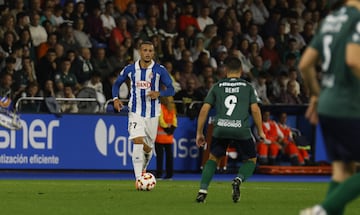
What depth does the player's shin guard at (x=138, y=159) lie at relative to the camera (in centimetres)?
1658

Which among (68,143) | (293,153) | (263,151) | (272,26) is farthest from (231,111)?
(272,26)

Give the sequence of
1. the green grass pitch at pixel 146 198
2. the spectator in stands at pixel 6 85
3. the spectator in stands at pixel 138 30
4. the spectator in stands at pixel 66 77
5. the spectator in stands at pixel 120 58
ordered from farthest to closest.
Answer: the spectator in stands at pixel 138 30, the spectator in stands at pixel 120 58, the spectator in stands at pixel 66 77, the spectator in stands at pixel 6 85, the green grass pitch at pixel 146 198

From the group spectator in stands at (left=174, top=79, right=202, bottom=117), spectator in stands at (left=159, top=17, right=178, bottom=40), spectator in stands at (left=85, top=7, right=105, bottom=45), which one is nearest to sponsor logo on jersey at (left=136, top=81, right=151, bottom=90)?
spectator in stands at (left=174, top=79, right=202, bottom=117)

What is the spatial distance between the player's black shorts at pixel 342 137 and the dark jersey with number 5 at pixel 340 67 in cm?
5

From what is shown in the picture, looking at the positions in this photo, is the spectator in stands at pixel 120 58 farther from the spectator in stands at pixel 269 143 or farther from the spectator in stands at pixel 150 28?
the spectator in stands at pixel 269 143

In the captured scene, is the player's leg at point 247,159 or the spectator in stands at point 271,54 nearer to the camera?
the player's leg at point 247,159

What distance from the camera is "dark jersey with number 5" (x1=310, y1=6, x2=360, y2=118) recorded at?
26.2 feet

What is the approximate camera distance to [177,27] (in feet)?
84.3

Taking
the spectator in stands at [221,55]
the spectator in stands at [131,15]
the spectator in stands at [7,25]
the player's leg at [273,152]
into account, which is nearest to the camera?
the spectator in stands at [7,25]

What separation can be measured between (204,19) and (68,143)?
5937 millimetres

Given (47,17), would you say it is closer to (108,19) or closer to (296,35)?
(108,19)

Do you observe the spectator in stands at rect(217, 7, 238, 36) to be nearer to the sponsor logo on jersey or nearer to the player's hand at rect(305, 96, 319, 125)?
the sponsor logo on jersey

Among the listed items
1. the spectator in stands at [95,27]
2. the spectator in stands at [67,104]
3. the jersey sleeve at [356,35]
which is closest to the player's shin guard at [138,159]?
the spectator in stands at [67,104]

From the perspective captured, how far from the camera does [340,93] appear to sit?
8039 millimetres
